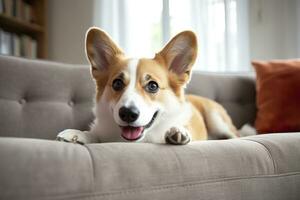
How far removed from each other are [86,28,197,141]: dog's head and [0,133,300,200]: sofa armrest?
140 mm

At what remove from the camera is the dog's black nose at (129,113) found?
2.93 feet

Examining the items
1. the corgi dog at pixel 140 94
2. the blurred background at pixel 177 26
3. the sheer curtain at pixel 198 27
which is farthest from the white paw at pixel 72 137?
the sheer curtain at pixel 198 27

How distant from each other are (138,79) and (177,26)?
1.46 metres

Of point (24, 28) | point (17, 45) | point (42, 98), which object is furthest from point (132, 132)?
point (24, 28)

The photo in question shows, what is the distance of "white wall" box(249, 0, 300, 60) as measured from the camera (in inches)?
95.3

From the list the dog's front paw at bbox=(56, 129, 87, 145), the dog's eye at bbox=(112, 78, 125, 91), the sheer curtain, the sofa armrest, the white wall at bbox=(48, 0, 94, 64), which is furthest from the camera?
the white wall at bbox=(48, 0, 94, 64)

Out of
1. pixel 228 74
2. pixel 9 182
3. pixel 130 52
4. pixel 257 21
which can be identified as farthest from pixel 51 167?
pixel 257 21

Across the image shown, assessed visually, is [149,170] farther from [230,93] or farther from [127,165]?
[230,93]

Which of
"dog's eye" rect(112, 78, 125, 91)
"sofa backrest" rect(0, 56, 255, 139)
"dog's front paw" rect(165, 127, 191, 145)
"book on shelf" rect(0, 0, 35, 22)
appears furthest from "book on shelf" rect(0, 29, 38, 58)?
"dog's front paw" rect(165, 127, 191, 145)

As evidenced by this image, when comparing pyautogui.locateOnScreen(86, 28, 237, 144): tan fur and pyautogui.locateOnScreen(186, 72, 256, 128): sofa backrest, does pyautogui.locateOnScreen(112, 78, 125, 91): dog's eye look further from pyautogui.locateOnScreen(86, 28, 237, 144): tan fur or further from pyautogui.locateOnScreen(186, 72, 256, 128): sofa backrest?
pyautogui.locateOnScreen(186, 72, 256, 128): sofa backrest

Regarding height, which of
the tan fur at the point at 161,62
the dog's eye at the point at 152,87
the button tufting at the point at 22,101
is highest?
the tan fur at the point at 161,62

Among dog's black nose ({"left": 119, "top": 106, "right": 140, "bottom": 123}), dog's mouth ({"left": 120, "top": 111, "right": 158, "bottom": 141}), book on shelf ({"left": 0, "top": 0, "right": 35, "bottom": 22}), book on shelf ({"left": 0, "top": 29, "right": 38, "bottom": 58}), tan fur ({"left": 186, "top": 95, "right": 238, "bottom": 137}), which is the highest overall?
book on shelf ({"left": 0, "top": 0, "right": 35, "bottom": 22})

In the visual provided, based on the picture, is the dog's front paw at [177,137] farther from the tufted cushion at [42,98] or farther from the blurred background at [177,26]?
the blurred background at [177,26]

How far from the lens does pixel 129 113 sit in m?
0.89
